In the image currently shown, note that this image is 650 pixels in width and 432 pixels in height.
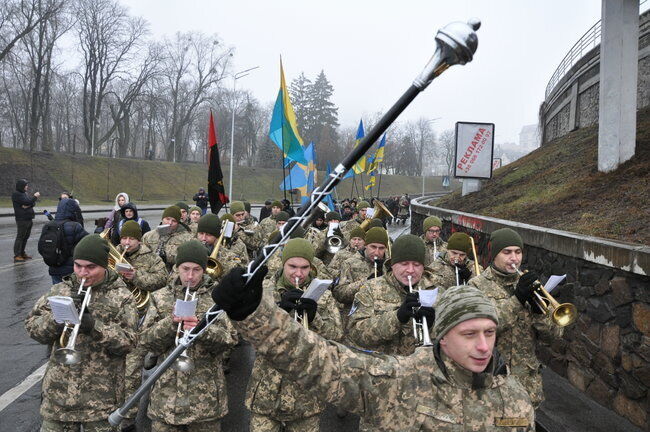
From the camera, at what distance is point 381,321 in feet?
12.9

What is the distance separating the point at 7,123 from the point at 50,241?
238 feet

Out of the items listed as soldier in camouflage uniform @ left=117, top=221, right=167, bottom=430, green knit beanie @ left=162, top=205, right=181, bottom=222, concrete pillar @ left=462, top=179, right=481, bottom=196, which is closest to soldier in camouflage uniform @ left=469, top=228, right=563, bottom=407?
soldier in camouflage uniform @ left=117, top=221, right=167, bottom=430

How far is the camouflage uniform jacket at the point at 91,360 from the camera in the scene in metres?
3.75

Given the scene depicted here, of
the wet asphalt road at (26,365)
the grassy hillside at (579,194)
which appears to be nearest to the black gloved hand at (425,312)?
the wet asphalt road at (26,365)

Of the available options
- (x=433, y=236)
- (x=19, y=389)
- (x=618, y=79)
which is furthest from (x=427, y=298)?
(x=618, y=79)

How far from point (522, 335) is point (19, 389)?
17.2 feet

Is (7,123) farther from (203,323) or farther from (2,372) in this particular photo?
(203,323)

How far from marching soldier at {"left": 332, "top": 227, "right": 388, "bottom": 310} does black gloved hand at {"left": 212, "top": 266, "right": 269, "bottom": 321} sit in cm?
410

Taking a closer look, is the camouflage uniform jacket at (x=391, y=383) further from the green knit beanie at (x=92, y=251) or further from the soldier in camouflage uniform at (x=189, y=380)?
the green knit beanie at (x=92, y=251)

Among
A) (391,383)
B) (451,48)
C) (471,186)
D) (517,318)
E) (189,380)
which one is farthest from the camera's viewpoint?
(471,186)

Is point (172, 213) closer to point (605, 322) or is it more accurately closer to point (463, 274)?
point (463, 274)

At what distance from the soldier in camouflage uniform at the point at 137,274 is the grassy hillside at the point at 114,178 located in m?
32.4

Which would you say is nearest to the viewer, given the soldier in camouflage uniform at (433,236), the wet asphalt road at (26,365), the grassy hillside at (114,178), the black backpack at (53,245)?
the wet asphalt road at (26,365)

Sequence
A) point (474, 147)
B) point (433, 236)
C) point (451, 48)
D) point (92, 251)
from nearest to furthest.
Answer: point (451, 48) < point (92, 251) < point (433, 236) < point (474, 147)
